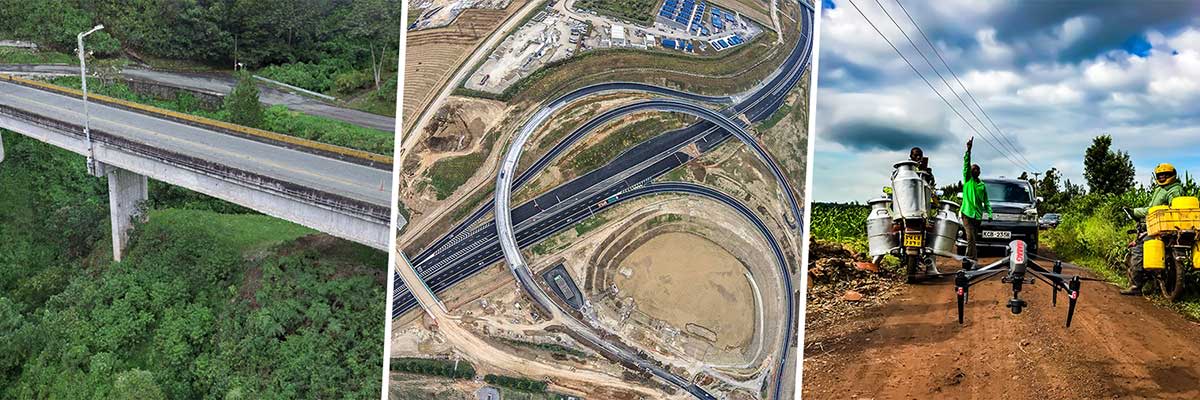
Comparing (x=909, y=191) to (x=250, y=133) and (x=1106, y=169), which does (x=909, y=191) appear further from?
(x=250, y=133)

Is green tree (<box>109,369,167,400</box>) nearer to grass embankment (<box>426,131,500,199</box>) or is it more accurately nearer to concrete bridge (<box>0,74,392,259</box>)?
concrete bridge (<box>0,74,392,259</box>)

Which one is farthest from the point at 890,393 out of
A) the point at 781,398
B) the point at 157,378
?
the point at 157,378

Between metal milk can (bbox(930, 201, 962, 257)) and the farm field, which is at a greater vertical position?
the farm field

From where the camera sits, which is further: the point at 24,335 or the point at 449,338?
the point at 24,335

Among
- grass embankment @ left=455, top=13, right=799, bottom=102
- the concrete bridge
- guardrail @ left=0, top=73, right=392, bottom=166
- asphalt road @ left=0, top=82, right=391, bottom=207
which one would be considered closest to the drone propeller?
grass embankment @ left=455, top=13, right=799, bottom=102

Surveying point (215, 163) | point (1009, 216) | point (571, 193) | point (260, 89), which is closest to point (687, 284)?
point (571, 193)

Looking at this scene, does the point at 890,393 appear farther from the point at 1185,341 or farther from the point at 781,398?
the point at 781,398
